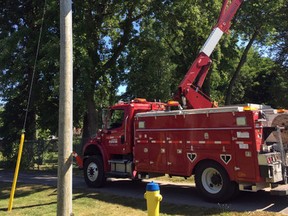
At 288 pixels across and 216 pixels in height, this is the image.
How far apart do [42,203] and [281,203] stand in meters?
6.71

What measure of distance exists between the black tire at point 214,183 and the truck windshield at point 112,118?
4.02 metres

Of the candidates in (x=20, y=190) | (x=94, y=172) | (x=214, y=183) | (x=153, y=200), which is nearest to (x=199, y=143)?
(x=214, y=183)

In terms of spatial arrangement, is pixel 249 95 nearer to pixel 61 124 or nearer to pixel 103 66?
pixel 103 66

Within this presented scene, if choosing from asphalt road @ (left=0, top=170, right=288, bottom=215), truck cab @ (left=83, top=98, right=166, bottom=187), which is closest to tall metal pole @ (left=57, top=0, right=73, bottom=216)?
asphalt road @ (left=0, top=170, right=288, bottom=215)

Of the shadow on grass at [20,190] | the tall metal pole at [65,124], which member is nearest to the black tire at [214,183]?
the tall metal pole at [65,124]

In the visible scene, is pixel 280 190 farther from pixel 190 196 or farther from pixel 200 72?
pixel 200 72

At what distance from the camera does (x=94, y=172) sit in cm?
1487

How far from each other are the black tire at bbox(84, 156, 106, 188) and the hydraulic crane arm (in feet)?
12.1

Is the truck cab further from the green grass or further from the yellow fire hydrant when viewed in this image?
the yellow fire hydrant

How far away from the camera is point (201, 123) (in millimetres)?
11312

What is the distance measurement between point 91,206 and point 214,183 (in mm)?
3447

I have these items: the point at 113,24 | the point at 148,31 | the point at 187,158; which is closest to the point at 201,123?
the point at 187,158

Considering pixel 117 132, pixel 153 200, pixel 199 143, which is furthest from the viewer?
pixel 117 132

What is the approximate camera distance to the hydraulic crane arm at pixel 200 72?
567 inches
